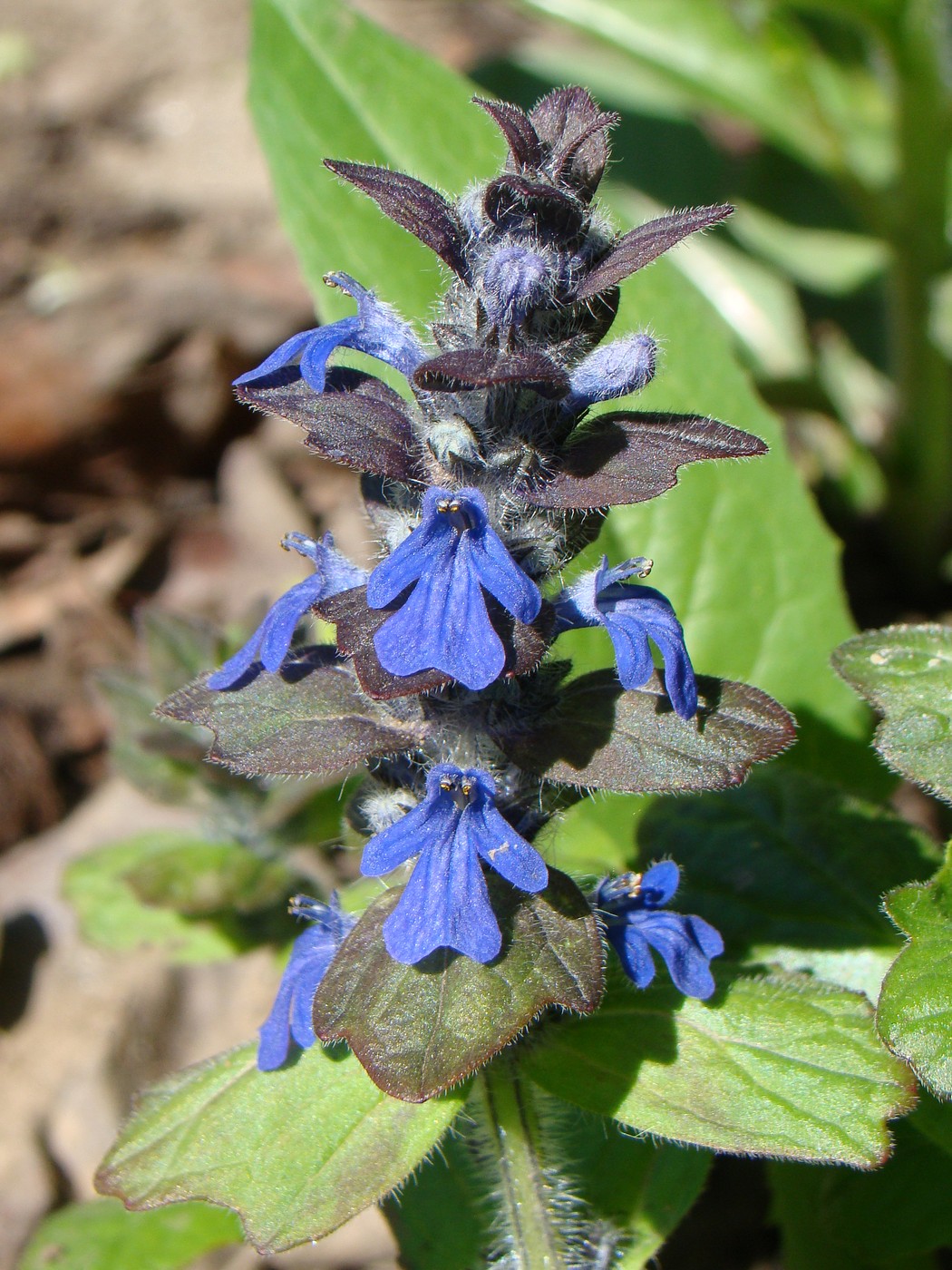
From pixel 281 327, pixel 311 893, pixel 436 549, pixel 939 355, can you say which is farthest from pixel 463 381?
pixel 281 327

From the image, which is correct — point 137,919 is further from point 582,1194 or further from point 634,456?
point 634,456

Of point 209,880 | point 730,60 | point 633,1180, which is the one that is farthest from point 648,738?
point 730,60

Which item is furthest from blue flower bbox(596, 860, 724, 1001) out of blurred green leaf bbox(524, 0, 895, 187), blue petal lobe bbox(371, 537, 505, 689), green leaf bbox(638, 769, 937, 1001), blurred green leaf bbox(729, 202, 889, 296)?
blurred green leaf bbox(729, 202, 889, 296)

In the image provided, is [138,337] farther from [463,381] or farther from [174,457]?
[463,381]

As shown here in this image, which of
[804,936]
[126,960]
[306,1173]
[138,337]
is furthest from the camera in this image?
[138,337]

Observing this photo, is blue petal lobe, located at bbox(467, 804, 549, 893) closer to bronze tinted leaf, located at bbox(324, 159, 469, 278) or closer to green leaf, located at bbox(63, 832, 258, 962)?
bronze tinted leaf, located at bbox(324, 159, 469, 278)

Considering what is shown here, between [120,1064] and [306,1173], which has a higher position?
[306,1173]
